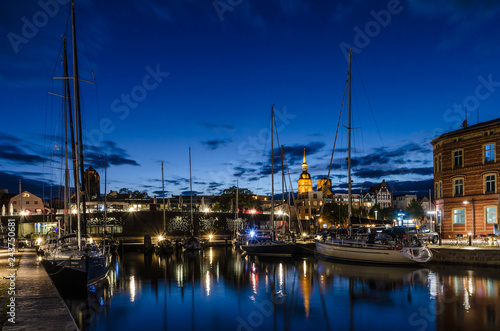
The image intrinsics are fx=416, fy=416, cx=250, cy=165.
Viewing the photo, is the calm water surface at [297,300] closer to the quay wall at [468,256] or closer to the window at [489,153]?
the quay wall at [468,256]

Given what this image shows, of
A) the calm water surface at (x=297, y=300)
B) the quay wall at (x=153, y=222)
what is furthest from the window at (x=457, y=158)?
the quay wall at (x=153, y=222)

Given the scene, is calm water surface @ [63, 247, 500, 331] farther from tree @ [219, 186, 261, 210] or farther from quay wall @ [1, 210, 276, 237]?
tree @ [219, 186, 261, 210]

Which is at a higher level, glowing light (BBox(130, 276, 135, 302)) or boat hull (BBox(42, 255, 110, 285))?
boat hull (BBox(42, 255, 110, 285))

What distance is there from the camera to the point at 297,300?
2512 cm

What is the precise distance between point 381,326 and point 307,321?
3.45m

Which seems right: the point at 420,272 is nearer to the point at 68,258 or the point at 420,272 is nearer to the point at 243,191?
the point at 68,258

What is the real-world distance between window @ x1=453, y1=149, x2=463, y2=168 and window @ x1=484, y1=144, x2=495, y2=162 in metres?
A: 2.92

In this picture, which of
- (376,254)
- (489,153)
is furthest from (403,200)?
(376,254)

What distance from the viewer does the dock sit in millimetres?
14062

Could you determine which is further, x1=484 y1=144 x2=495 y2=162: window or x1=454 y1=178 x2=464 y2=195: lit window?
x1=454 y1=178 x2=464 y2=195: lit window

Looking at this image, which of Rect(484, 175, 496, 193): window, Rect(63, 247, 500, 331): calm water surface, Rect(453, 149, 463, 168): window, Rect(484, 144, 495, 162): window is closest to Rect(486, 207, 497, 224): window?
Rect(484, 175, 496, 193): window

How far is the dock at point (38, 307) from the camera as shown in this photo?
1406 centimetres

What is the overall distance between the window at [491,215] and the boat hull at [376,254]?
1296 centimetres

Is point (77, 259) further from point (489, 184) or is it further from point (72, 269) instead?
point (489, 184)
